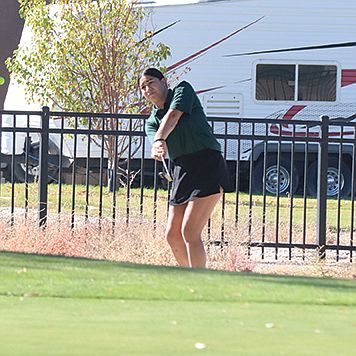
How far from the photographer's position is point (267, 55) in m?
10.9

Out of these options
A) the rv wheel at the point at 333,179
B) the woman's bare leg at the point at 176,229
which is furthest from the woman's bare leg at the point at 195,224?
the rv wheel at the point at 333,179

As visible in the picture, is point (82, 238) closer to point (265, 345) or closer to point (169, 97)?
point (169, 97)

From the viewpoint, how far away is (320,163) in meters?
5.54

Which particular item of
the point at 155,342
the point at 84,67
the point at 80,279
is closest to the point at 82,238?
the point at 80,279

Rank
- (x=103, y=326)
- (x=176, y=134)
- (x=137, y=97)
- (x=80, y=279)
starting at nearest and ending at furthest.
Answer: (x=103, y=326) → (x=80, y=279) → (x=176, y=134) → (x=137, y=97)

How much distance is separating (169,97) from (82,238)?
1.78 metres

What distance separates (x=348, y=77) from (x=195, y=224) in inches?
325

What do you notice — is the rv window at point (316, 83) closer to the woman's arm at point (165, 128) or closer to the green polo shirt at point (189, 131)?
the green polo shirt at point (189, 131)

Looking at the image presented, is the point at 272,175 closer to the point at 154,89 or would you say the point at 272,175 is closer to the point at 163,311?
the point at 154,89

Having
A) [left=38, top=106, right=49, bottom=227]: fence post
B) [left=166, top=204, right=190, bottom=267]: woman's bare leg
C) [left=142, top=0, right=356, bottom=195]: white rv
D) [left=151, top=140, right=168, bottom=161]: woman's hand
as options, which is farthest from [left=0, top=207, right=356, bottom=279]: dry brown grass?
[left=142, top=0, right=356, bottom=195]: white rv

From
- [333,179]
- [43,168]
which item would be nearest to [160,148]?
[43,168]

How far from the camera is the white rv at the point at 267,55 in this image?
1087 cm

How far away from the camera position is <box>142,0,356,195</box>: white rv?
35.7 ft

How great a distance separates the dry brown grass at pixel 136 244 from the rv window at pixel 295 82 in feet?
19.3
